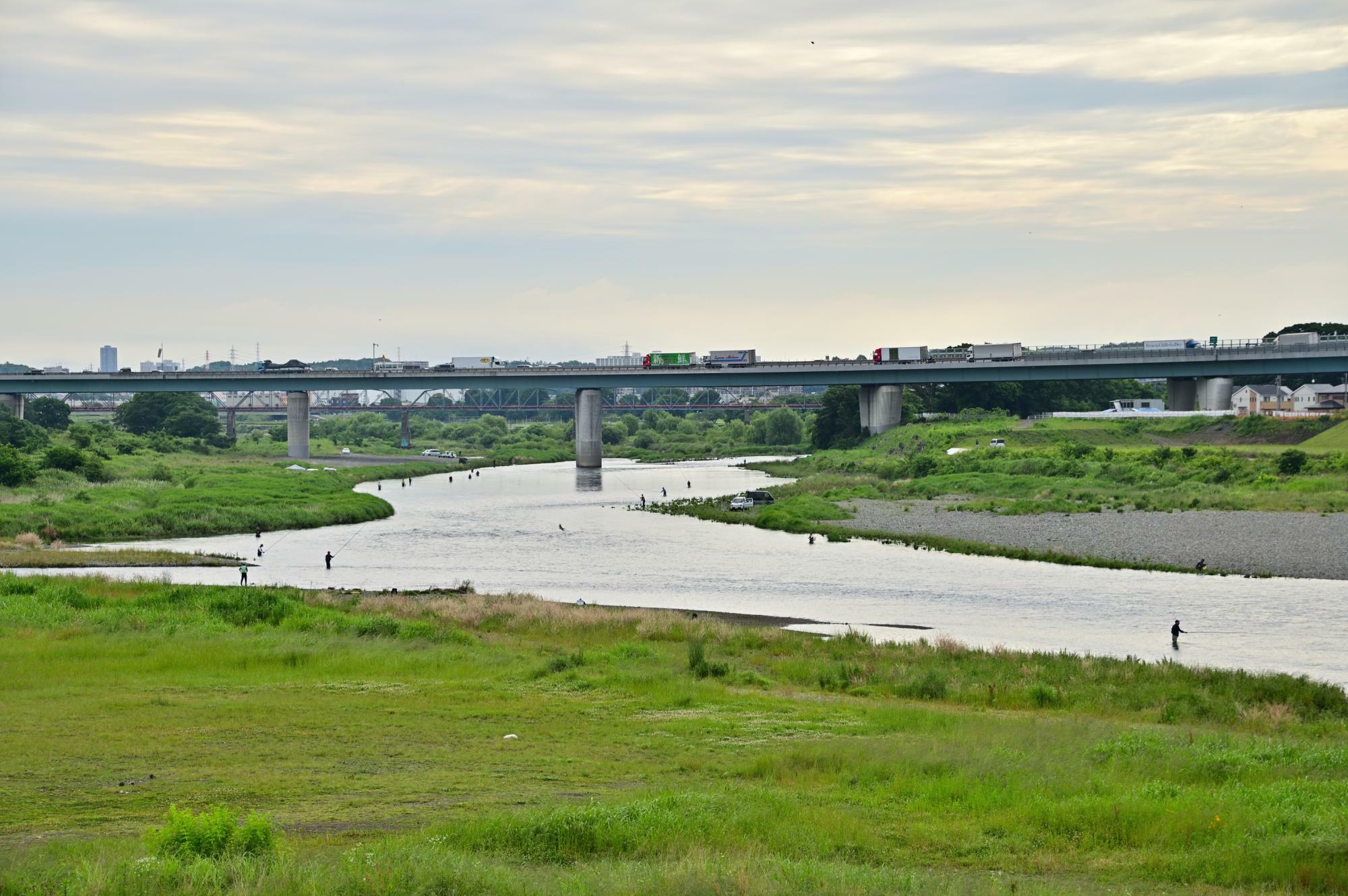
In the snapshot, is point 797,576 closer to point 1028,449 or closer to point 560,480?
point 1028,449

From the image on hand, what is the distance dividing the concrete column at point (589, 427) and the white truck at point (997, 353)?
164 feet

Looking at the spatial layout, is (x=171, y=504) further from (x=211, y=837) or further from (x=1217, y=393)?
(x=1217, y=393)

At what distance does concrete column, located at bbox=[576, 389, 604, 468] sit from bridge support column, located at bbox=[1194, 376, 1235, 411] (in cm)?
7627

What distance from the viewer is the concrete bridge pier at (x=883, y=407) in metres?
165

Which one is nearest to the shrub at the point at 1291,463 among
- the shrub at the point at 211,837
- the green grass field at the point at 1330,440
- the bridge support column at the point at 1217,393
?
the green grass field at the point at 1330,440

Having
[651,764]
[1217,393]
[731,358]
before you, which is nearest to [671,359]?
[731,358]

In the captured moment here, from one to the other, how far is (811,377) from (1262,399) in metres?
64.6

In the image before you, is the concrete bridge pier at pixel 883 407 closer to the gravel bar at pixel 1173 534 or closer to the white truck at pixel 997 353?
the white truck at pixel 997 353

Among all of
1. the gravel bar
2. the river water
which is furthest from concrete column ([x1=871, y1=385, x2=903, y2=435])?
the gravel bar

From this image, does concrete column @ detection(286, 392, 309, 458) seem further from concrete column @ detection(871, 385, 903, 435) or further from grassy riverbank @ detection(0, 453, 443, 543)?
concrete column @ detection(871, 385, 903, 435)

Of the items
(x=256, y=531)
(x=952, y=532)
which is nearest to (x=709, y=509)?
(x=952, y=532)

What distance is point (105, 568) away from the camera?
2628 inches

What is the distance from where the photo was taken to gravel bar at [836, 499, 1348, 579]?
209 ft

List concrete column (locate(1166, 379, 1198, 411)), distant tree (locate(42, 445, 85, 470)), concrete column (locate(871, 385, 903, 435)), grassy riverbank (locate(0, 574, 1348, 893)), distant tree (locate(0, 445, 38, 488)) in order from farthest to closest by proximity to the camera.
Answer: concrete column (locate(871, 385, 903, 435)) → concrete column (locate(1166, 379, 1198, 411)) → distant tree (locate(42, 445, 85, 470)) → distant tree (locate(0, 445, 38, 488)) → grassy riverbank (locate(0, 574, 1348, 893))
